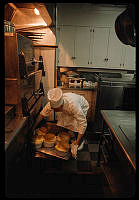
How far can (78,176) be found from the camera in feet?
6.65

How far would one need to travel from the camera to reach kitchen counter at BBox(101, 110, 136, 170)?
3.72 ft

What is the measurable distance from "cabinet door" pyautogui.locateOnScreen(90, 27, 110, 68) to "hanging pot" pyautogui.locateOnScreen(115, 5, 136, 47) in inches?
97.9

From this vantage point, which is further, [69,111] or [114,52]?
[114,52]

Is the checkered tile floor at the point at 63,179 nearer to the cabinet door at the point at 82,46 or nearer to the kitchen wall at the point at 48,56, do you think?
the kitchen wall at the point at 48,56

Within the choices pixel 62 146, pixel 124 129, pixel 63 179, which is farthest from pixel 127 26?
pixel 63 179

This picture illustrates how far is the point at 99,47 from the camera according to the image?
138 inches

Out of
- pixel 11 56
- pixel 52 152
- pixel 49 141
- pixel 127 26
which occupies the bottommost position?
pixel 52 152

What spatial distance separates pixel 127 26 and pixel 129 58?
2893 millimetres

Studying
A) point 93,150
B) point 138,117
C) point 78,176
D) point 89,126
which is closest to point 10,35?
point 138,117

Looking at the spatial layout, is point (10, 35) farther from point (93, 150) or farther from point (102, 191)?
point (93, 150)

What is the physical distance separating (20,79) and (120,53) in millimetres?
2977

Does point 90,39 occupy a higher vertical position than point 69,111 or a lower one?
higher

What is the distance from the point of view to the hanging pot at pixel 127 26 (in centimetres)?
91

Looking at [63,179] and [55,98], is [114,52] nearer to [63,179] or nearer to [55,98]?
[55,98]
